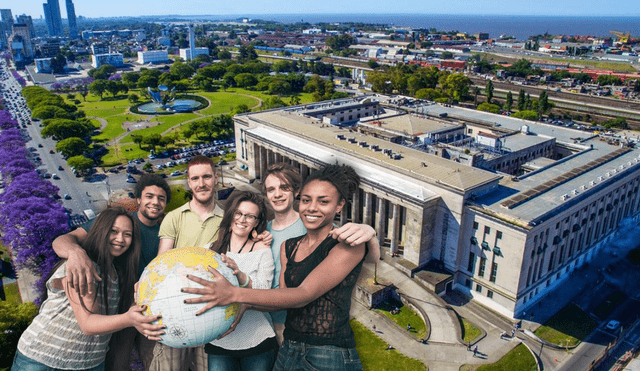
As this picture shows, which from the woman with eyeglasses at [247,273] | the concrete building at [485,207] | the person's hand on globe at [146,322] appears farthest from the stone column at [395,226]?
the person's hand on globe at [146,322]

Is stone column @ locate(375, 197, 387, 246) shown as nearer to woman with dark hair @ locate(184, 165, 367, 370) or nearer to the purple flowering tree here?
the purple flowering tree

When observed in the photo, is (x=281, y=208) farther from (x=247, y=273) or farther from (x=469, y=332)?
(x=469, y=332)

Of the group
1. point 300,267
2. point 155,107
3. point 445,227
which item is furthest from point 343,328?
point 155,107

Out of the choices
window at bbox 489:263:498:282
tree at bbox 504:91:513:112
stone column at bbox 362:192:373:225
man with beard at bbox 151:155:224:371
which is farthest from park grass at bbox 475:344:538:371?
tree at bbox 504:91:513:112

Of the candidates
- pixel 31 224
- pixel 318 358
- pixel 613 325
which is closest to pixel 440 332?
pixel 613 325

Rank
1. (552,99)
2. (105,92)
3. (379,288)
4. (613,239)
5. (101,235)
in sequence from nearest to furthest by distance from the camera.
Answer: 1. (101,235)
2. (379,288)
3. (613,239)
4. (552,99)
5. (105,92)

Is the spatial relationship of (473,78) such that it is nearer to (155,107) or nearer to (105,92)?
(155,107)
